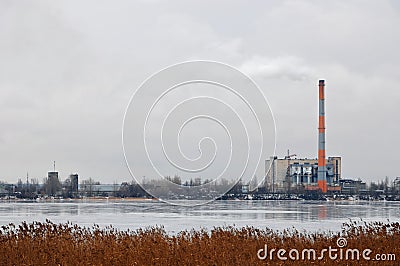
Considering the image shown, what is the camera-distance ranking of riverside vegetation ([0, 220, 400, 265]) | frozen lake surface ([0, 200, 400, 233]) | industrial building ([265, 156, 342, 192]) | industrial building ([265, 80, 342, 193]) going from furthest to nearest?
1. industrial building ([265, 156, 342, 192])
2. industrial building ([265, 80, 342, 193])
3. frozen lake surface ([0, 200, 400, 233])
4. riverside vegetation ([0, 220, 400, 265])

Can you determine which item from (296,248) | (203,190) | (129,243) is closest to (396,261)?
(296,248)

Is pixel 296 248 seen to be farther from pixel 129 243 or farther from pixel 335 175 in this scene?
pixel 335 175

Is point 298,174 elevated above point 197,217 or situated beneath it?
elevated above

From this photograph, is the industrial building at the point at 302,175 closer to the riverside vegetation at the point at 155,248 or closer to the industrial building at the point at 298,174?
the industrial building at the point at 298,174

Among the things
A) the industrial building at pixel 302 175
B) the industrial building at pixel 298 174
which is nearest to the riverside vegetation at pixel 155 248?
the industrial building at pixel 302 175

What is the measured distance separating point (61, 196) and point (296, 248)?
13313 centimetres

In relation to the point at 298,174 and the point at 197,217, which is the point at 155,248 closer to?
the point at 197,217

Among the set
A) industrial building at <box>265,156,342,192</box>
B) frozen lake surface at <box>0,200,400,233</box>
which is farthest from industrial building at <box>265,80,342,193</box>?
frozen lake surface at <box>0,200,400,233</box>

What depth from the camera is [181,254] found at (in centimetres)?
1492

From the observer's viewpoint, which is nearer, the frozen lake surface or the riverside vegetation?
the riverside vegetation

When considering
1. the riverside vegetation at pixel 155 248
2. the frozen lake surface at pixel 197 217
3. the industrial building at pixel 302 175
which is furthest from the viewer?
the industrial building at pixel 302 175

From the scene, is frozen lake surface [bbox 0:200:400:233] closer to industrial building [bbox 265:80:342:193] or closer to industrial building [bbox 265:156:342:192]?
industrial building [bbox 265:80:342:193]

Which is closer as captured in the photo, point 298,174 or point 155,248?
point 155,248

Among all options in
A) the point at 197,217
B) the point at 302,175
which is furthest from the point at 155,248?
the point at 302,175
